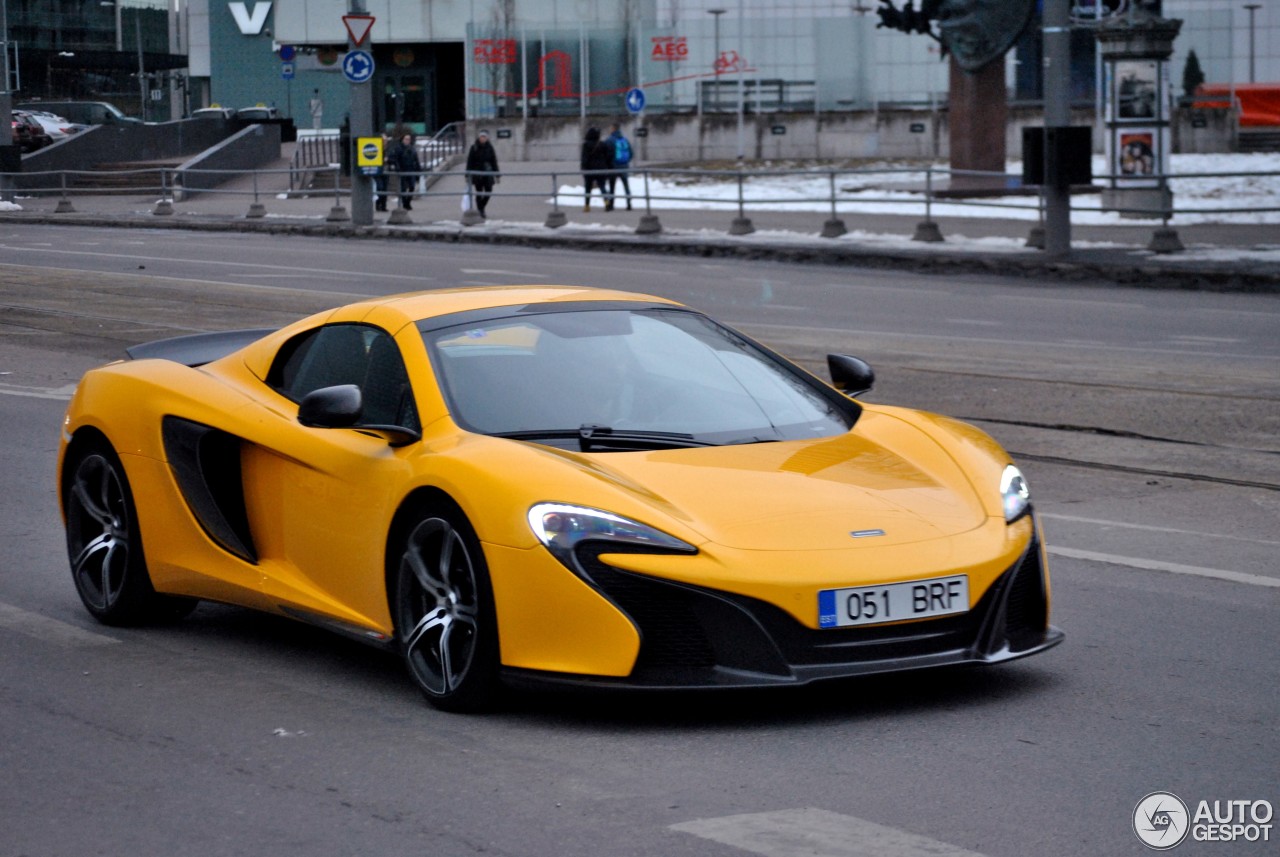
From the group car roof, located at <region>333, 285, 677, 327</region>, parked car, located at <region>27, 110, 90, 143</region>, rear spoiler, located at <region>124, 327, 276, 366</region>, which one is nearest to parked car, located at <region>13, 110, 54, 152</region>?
parked car, located at <region>27, 110, 90, 143</region>

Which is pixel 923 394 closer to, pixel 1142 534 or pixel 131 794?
pixel 1142 534

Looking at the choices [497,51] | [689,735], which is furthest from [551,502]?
[497,51]

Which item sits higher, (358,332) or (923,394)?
(358,332)

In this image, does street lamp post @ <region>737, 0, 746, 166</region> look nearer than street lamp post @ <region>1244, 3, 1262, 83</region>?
Yes

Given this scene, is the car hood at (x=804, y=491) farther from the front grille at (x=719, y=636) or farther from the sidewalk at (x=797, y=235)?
the sidewalk at (x=797, y=235)

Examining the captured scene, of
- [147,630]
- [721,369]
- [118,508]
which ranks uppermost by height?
[721,369]

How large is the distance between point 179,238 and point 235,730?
3027cm

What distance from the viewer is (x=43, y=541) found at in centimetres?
836

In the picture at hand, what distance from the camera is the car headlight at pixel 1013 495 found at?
5.57 metres

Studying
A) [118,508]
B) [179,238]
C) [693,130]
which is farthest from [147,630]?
[693,130]

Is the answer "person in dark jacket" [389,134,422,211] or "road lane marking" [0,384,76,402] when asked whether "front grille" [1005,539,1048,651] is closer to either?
"road lane marking" [0,384,76,402]

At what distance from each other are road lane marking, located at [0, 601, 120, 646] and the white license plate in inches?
109

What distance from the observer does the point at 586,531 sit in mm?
5008

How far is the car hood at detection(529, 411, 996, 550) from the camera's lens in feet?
16.8
